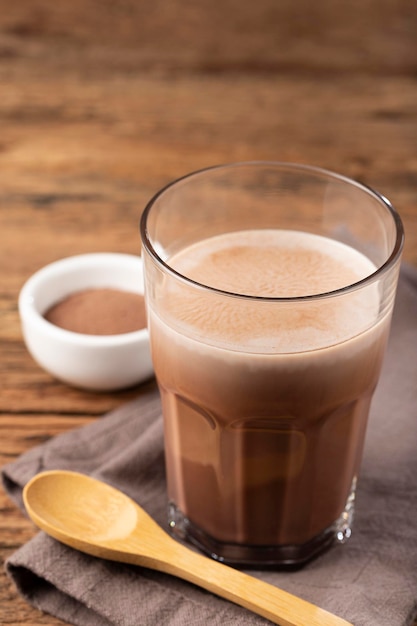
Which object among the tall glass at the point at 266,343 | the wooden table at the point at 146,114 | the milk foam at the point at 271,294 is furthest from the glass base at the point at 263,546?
the milk foam at the point at 271,294

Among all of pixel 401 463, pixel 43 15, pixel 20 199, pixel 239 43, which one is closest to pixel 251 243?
pixel 401 463

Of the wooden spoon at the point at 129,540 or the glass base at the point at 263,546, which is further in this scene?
the glass base at the point at 263,546

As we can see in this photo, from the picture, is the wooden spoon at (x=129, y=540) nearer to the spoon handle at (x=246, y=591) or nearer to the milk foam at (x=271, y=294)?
the spoon handle at (x=246, y=591)

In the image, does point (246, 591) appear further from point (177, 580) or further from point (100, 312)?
point (100, 312)

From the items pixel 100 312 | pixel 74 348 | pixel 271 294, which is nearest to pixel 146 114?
pixel 100 312

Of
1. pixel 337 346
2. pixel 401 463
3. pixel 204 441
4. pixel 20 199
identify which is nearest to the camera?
pixel 337 346

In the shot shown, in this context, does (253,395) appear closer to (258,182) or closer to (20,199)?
(258,182)

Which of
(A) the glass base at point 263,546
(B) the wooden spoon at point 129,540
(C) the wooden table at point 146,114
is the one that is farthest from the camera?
(C) the wooden table at point 146,114
